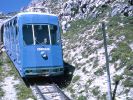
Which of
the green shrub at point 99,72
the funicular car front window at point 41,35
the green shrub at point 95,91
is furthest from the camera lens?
the funicular car front window at point 41,35

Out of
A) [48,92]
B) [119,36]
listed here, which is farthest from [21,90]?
[119,36]

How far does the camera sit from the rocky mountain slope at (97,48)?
19.5m

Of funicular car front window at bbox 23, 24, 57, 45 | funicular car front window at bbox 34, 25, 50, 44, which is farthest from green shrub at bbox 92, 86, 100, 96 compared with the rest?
funicular car front window at bbox 34, 25, 50, 44

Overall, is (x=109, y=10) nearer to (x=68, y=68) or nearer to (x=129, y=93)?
(x=68, y=68)

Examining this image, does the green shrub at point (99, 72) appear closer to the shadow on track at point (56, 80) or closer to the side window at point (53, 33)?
the shadow on track at point (56, 80)

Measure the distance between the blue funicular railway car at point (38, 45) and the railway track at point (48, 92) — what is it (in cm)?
81

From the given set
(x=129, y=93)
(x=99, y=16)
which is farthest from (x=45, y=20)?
(x=99, y=16)

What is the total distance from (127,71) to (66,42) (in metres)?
14.7

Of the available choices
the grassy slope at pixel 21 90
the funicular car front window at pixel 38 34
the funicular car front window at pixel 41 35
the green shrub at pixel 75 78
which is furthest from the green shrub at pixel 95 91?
the funicular car front window at pixel 41 35

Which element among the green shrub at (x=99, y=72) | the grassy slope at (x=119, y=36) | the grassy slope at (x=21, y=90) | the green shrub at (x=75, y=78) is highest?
the grassy slope at (x=119, y=36)

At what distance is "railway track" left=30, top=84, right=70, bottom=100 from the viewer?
1937cm

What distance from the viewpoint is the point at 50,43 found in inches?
861

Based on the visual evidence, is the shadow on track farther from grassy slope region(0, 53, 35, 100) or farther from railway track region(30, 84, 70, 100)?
railway track region(30, 84, 70, 100)

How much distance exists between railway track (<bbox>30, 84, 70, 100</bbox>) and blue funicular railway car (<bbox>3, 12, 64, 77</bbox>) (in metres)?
0.81
